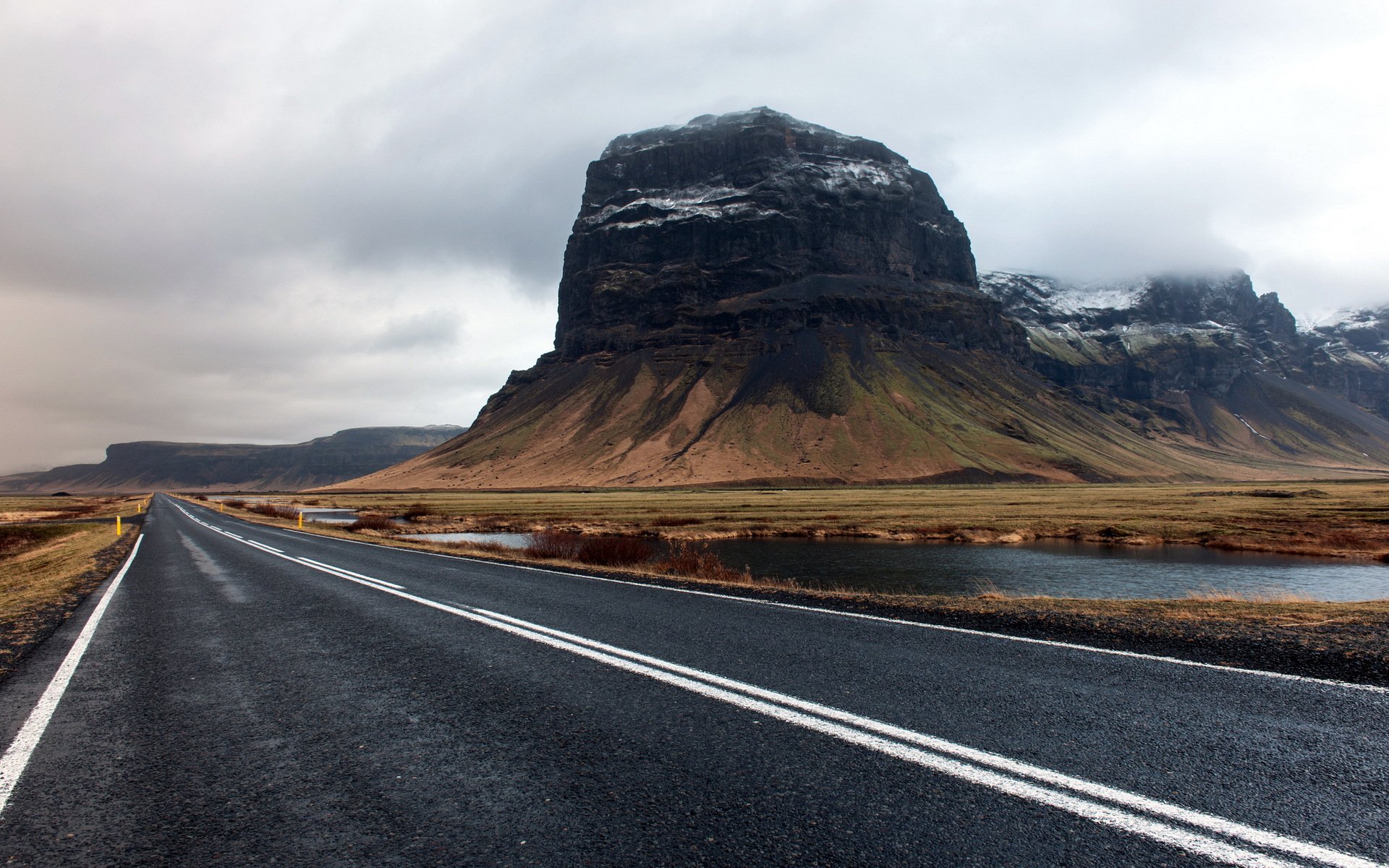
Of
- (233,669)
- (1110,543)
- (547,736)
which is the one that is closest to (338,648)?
(233,669)

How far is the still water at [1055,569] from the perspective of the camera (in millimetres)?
25531

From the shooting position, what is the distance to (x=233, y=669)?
7.75 metres

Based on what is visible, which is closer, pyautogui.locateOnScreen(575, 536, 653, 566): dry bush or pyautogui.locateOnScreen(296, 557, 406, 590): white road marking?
pyautogui.locateOnScreen(296, 557, 406, 590): white road marking

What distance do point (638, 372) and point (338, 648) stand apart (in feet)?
617

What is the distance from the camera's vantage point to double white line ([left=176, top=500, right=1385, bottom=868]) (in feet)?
10.4

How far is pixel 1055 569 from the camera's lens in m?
31.7

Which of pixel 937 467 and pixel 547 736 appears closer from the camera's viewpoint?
pixel 547 736

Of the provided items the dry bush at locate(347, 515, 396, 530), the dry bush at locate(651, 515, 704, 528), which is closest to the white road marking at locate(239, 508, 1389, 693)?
the dry bush at locate(347, 515, 396, 530)

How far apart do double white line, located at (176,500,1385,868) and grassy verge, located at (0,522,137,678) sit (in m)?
8.62

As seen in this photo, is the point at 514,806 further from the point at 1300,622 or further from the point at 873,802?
the point at 1300,622

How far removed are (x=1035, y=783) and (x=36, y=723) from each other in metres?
8.09

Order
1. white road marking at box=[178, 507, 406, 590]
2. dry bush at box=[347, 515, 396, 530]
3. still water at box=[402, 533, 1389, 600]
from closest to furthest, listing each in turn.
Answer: white road marking at box=[178, 507, 406, 590], still water at box=[402, 533, 1389, 600], dry bush at box=[347, 515, 396, 530]

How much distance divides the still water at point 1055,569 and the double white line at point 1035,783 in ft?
61.2

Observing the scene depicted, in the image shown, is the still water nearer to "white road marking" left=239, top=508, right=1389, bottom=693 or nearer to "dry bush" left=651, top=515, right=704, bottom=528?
"dry bush" left=651, top=515, right=704, bottom=528
